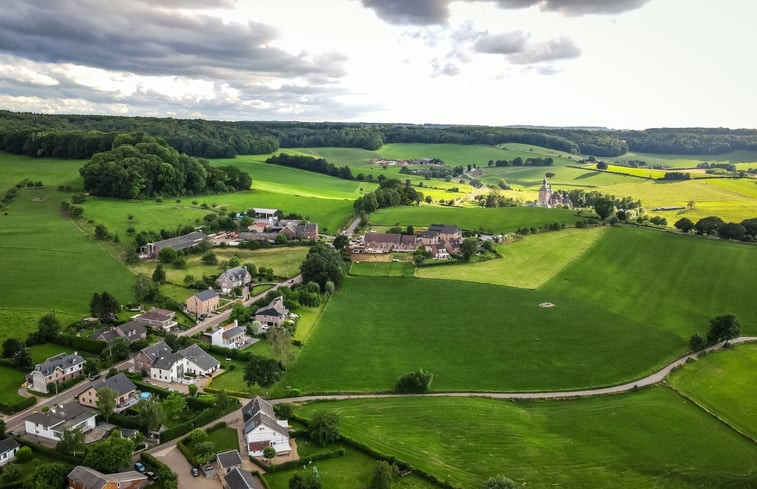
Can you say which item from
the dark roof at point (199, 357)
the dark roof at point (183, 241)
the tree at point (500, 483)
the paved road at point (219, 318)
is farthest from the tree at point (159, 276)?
the tree at point (500, 483)

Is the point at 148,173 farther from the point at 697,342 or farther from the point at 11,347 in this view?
the point at 697,342

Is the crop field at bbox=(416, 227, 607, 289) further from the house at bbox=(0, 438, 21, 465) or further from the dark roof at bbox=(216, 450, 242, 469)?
the house at bbox=(0, 438, 21, 465)

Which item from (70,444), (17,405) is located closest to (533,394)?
(70,444)

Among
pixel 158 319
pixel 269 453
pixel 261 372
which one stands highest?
pixel 261 372

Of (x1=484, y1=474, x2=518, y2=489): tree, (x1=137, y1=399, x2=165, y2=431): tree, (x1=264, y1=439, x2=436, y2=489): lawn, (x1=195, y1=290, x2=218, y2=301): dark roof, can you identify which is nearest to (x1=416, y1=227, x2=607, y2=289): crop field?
(x1=195, y1=290, x2=218, y2=301): dark roof

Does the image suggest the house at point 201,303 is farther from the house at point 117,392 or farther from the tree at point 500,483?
the tree at point 500,483

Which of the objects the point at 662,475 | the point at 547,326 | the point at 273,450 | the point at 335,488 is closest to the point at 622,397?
the point at 662,475
